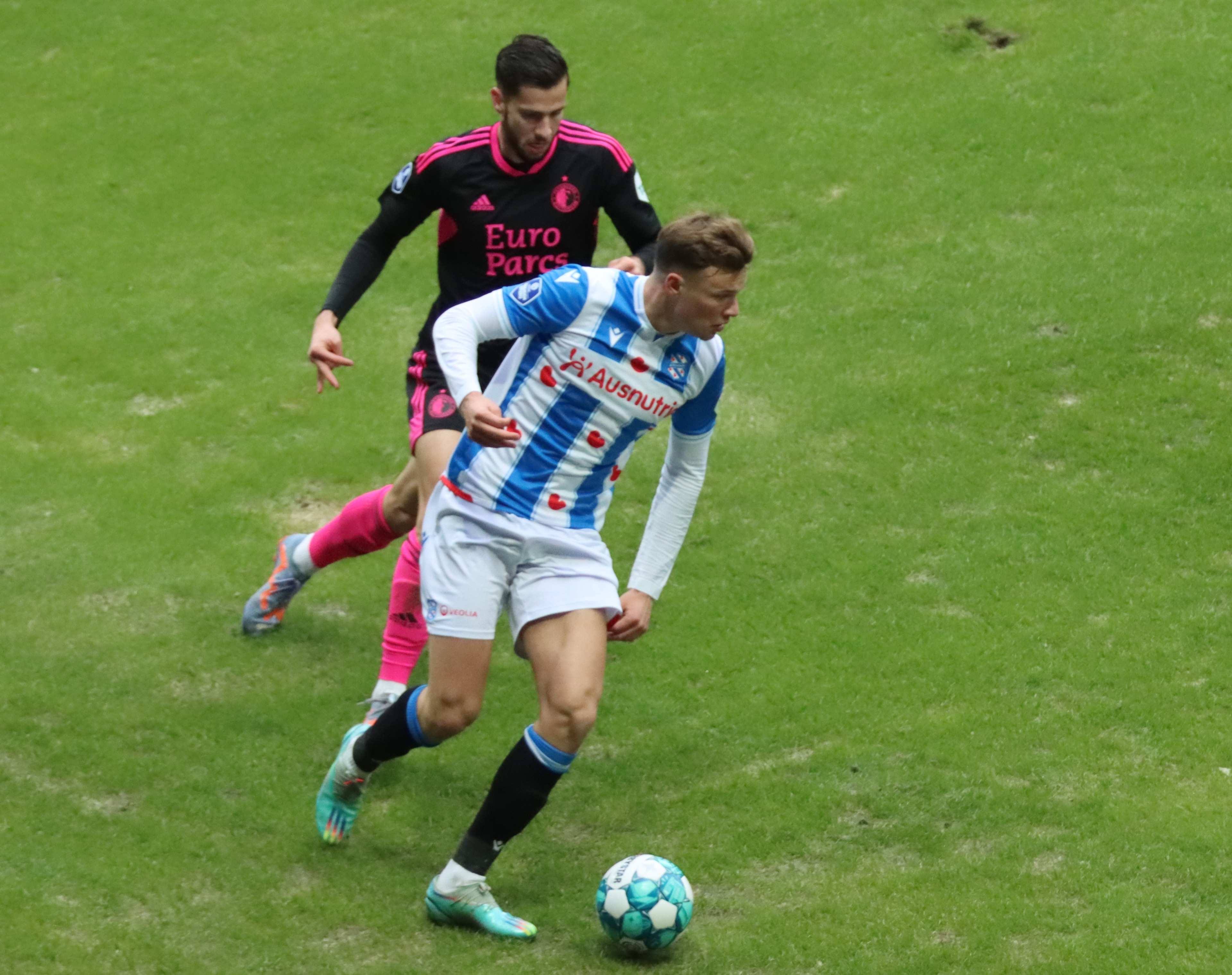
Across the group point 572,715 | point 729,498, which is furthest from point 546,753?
point 729,498

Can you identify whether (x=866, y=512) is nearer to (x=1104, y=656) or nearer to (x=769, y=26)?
(x=1104, y=656)

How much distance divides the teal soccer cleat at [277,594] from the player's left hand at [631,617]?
2308 millimetres

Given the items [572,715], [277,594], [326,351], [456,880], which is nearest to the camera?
[572,715]

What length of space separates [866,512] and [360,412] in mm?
3101

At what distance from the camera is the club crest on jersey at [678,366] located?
17.6ft

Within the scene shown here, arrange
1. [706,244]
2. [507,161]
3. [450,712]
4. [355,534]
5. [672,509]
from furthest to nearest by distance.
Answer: [355,534] → [507,161] → [672,509] → [450,712] → [706,244]

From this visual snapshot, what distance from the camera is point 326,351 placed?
5859mm

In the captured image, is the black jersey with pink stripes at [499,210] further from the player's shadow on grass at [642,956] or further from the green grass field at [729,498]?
the player's shadow on grass at [642,956]

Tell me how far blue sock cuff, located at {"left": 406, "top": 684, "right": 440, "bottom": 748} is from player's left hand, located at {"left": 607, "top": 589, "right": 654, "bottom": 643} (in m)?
0.69

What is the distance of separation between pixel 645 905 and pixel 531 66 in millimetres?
3025

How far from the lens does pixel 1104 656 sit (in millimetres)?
6859

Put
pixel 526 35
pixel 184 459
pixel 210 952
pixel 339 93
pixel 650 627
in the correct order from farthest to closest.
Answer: pixel 339 93, pixel 184 459, pixel 650 627, pixel 526 35, pixel 210 952

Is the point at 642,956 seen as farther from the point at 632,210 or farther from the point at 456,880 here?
the point at 632,210

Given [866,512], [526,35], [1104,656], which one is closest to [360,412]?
[866,512]
